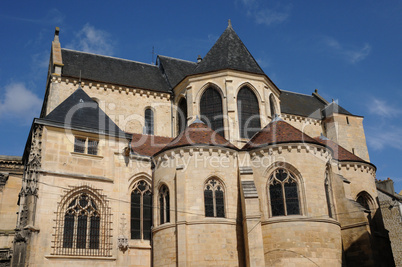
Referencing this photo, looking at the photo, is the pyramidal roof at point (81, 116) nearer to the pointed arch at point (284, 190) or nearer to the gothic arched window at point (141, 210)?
the gothic arched window at point (141, 210)

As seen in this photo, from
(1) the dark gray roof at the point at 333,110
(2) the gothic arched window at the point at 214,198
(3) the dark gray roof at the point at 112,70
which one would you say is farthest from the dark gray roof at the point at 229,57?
(1) the dark gray roof at the point at 333,110

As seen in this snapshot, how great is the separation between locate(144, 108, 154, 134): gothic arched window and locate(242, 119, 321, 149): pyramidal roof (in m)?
8.27

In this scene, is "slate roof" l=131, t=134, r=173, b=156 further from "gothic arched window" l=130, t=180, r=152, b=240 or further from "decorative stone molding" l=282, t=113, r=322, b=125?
"decorative stone molding" l=282, t=113, r=322, b=125

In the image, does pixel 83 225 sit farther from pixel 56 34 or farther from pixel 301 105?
pixel 301 105

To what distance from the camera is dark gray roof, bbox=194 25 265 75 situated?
2525 cm

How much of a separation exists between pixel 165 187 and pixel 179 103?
29.0 ft

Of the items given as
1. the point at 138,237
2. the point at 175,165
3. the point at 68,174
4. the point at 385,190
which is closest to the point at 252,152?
the point at 175,165

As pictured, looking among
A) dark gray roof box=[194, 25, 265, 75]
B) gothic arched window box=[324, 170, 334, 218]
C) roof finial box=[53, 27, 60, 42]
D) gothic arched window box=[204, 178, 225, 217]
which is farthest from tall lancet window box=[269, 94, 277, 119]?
roof finial box=[53, 27, 60, 42]

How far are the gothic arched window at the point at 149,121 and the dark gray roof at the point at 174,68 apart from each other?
259 centimetres

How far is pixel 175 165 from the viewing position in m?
19.0

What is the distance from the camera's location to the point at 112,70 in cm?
2858

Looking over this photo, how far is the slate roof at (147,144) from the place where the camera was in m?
21.7

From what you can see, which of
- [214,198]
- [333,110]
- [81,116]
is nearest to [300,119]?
[333,110]

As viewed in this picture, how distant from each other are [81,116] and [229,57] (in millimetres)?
10086
